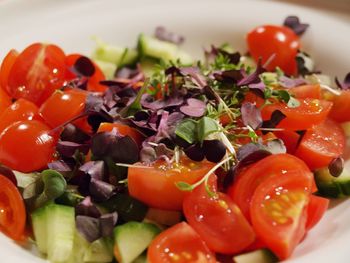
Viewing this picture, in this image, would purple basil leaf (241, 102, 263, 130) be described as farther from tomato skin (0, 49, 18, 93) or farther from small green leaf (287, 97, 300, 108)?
tomato skin (0, 49, 18, 93)

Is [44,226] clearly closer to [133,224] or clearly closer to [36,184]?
[36,184]

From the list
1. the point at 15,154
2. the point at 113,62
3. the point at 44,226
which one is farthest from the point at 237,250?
the point at 113,62

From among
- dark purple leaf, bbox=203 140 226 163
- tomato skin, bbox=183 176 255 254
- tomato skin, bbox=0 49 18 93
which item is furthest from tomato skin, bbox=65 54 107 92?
tomato skin, bbox=183 176 255 254

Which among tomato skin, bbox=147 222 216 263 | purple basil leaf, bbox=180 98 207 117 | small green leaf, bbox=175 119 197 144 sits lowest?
tomato skin, bbox=147 222 216 263

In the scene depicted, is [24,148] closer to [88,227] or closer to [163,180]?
[88,227]

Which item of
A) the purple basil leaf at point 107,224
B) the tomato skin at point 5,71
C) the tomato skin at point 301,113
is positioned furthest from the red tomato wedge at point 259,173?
the tomato skin at point 5,71
